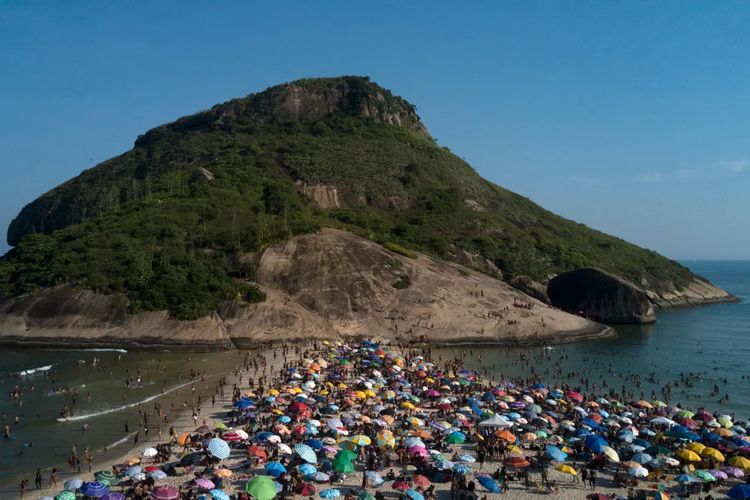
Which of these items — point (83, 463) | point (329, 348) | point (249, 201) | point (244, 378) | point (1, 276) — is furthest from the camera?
point (249, 201)

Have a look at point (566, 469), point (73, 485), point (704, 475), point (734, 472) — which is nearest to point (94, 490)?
point (73, 485)

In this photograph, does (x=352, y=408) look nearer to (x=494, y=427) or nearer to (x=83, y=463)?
(x=494, y=427)

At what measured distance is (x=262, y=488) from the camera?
24.9 metres

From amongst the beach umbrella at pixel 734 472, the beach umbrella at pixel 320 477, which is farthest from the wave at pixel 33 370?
the beach umbrella at pixel 734 472

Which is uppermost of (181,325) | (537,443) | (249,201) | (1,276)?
(249,201)

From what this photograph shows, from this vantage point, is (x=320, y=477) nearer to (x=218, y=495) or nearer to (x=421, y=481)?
(x=421, y=481)

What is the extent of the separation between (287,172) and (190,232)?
3589 centimetres

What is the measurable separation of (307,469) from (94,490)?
9.22 m

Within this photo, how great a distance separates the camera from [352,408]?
41.0m

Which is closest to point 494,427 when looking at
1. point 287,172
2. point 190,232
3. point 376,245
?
point 376,245

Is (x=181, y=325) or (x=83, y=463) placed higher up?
(x=181, y=325)

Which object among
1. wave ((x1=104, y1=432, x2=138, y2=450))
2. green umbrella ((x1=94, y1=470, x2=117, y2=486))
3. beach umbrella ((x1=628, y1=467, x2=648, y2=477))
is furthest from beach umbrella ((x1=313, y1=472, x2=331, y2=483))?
beach umbrella ((x1=628, y1=467, x2=648, y2=477))

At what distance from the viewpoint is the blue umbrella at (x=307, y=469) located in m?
27.6

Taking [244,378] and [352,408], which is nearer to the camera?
[352,408]
